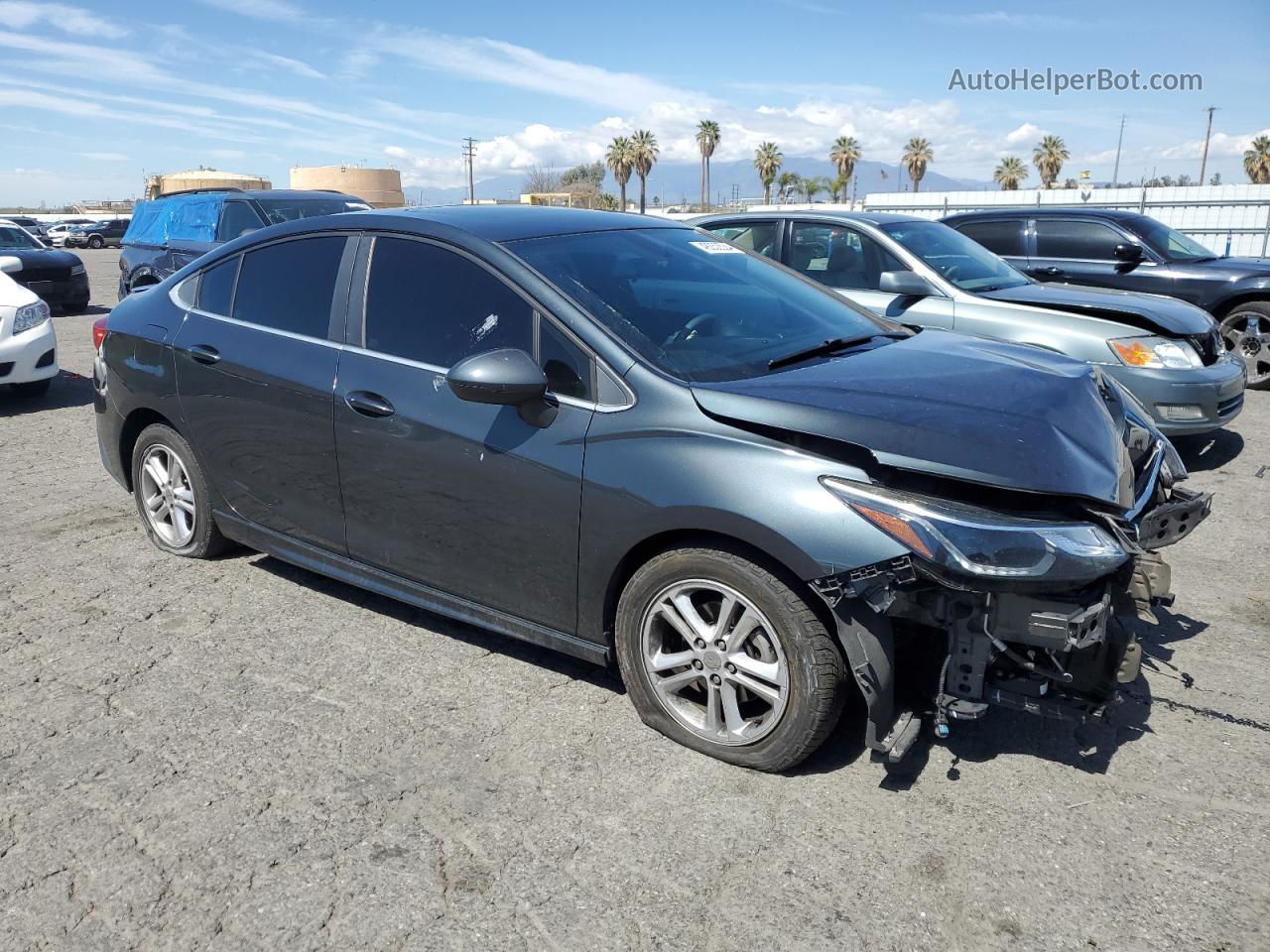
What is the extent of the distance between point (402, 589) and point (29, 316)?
274 inches

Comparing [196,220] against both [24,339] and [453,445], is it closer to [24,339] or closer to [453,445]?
[24,339]

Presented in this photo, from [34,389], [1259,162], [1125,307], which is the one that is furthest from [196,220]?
[1259,162]

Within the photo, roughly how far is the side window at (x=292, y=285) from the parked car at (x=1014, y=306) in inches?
141

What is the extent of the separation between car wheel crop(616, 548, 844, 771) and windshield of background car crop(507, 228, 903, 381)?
0.67 metres

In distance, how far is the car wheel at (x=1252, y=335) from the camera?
368 inches

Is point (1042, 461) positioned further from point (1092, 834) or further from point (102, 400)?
point (102, 400)

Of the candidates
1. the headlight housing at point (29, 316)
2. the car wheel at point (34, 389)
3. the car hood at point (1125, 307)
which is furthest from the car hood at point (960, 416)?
the car wheel at point (34, 389)

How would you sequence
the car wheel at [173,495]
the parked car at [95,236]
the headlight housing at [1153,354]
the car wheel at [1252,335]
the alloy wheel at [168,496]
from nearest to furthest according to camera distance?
1. the car wheel at [173,495]
2. the alloy wheel at [168,496]
3. the headlight housing at [1153,354]
4. the car wheel at [1252,335]
5. the parked car at [95,236]

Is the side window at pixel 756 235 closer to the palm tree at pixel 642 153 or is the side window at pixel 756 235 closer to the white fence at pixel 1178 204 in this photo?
the white fence at pixel 1178 204

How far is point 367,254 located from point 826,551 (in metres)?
2.22

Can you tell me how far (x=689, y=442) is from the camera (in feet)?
9.83

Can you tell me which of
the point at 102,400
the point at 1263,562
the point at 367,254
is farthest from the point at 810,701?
the point at 102,400

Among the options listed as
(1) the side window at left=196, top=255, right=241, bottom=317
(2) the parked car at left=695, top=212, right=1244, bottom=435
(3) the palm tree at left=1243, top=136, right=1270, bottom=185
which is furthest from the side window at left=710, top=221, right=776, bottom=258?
(3) the palm tree at left=1243, top=136, right=1270, bottom=185

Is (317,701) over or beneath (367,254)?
beneath
